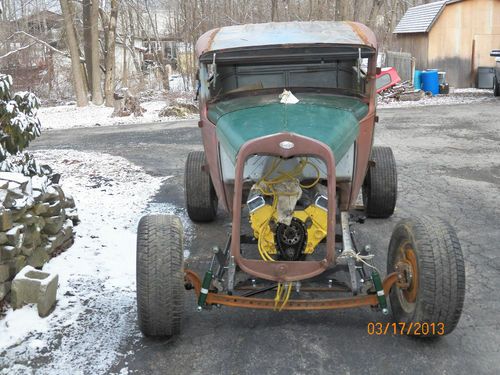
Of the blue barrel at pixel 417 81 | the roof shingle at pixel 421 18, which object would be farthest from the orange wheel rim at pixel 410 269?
the roof shingle at pixel 421 18

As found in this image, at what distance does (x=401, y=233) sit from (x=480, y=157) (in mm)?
6089

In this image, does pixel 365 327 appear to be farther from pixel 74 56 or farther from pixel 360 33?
pixel 74 56

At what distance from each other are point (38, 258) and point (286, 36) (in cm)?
281

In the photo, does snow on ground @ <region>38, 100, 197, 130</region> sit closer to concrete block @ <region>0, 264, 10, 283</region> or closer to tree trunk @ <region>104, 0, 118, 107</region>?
tree trunk @ <region>104, 0, 118, 107</region>

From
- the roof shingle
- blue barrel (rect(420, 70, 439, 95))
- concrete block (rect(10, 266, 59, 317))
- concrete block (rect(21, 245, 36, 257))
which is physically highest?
the roof shingle

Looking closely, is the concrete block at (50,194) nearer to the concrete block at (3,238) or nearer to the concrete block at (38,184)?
the concrete block at (38,184)

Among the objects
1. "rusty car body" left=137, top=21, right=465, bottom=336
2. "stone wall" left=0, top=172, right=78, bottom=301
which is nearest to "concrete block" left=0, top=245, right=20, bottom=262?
"stone wall" left=0, top=172, right=78, bottom=301

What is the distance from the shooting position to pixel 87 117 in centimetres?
1691

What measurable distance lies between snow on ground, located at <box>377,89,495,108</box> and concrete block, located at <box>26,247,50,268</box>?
13151 millimetres

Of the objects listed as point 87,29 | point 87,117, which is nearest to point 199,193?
point 87,117

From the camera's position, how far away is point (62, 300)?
13.5 feet

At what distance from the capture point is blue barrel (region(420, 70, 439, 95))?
704 inches

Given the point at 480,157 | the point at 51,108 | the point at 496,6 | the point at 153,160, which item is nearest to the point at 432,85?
the point at 496,6

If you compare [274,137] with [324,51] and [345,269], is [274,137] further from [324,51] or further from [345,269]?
[324,51]
